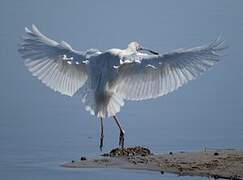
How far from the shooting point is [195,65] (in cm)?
1219

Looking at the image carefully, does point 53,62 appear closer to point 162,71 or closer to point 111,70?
point 111,70

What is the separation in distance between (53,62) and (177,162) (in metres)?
2.86

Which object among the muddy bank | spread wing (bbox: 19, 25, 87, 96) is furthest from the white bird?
the muddy bank

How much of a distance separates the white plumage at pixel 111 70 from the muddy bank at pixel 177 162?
82 centimetres

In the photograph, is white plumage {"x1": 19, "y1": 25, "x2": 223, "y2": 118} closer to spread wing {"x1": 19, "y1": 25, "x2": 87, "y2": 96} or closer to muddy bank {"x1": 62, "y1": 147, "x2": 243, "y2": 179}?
spread wing {"x1": 19, "y1": 25, "x2": 87, "y2": 96}

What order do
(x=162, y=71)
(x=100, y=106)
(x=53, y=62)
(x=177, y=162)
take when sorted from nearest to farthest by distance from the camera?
(x=177, y=162) → (x=100, y=106) → (x=162, y=71) → (x=53, y=62)

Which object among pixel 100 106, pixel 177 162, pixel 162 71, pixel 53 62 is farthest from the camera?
pixel 53 62

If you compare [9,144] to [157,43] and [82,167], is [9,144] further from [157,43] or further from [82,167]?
[157,43]

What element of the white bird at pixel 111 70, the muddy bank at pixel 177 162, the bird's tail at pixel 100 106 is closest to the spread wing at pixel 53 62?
the white bird at pixel 111 70

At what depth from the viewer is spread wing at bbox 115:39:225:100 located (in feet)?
39.8

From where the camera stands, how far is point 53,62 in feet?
43.4

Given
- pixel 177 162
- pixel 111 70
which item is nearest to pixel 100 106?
pixel 111 70

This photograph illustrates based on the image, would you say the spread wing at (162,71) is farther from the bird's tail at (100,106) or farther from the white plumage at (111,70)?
the bird's tail at (100,106)

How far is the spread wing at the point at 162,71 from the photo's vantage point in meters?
12.1
